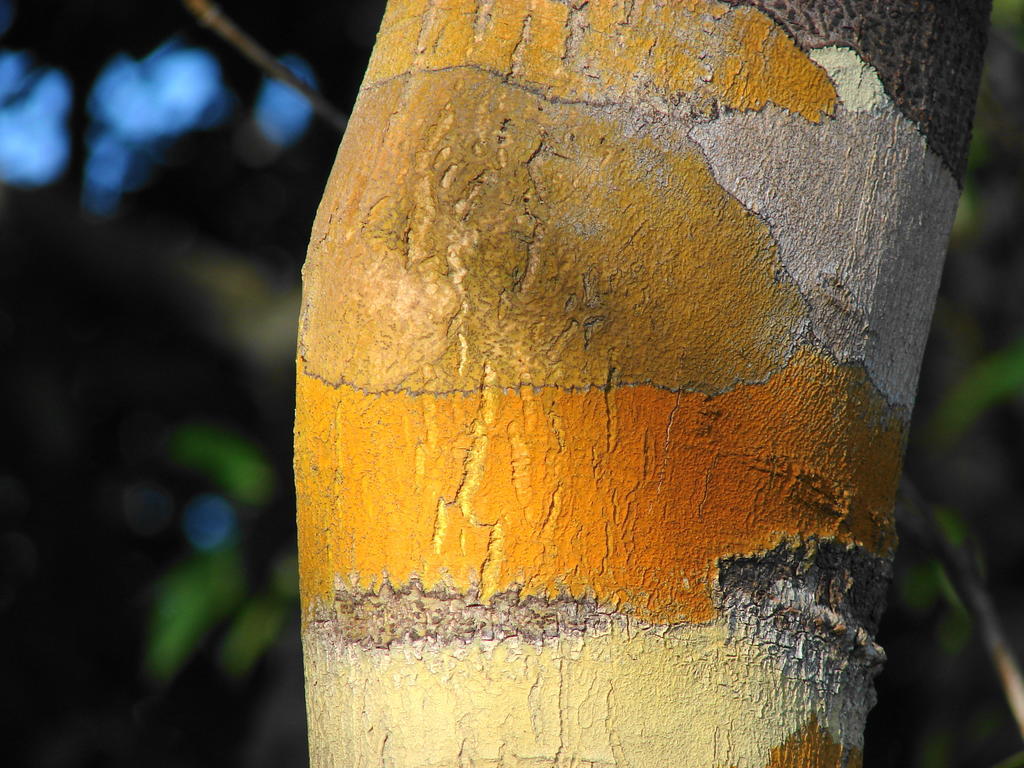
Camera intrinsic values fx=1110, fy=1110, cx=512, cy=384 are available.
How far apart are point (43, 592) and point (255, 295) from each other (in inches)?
49.3

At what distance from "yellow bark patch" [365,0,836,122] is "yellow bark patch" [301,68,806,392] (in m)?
0.01

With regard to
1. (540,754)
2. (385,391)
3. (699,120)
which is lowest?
(540,754)

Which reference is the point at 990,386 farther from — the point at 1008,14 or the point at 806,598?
the point at 806,598

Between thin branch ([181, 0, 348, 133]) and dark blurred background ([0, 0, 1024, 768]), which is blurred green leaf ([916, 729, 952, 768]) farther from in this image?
thin branch ([181, 0, 348, 133])

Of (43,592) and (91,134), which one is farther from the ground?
(91,134)

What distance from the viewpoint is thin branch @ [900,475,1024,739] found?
1.01 m

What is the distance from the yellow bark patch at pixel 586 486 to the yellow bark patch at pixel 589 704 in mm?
22

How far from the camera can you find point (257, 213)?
274cm

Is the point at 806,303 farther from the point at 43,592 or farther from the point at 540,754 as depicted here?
the point at 43,592

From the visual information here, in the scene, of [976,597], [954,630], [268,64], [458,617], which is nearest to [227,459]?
[268,64]

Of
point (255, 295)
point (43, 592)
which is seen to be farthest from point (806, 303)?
point (43, 592)

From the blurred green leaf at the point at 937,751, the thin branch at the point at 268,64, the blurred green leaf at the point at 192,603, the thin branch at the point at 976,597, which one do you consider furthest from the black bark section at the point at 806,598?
the blurred green leaf at the point at 192,603

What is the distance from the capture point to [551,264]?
47 cm

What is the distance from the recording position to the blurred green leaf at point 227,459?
2.08 metres
